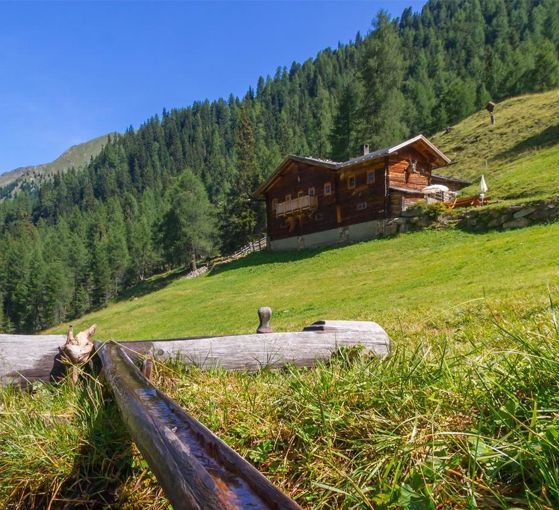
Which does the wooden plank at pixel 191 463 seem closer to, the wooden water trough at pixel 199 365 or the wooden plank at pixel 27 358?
the wooden water trough at pixel 199 365

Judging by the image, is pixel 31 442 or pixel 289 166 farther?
pixel 289 166

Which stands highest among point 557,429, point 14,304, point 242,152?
point 242,152

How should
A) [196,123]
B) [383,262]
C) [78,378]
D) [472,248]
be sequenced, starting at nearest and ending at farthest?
[78,378]
[472,248]
[383,262]
[196,123]

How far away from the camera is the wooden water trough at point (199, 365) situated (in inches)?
40.5

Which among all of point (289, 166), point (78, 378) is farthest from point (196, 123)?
point (78, 378)

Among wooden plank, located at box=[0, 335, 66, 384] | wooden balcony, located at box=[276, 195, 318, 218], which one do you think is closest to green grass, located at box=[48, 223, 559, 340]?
wooden plank, located at box=[0, 335, 66, 384]

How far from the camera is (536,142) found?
127ft

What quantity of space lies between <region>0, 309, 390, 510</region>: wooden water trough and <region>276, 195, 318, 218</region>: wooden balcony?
32.1 m

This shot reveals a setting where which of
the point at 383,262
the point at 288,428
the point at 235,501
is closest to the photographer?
the point at 235,501

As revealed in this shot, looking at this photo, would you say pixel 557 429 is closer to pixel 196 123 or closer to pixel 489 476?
pixel 489 476

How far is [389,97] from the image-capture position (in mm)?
56156

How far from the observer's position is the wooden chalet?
3241cm

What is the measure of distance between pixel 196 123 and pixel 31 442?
692 ft

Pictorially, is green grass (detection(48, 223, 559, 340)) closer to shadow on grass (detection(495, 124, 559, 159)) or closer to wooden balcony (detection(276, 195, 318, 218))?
wooden balcony (detection(276, 195, 318, 218))
